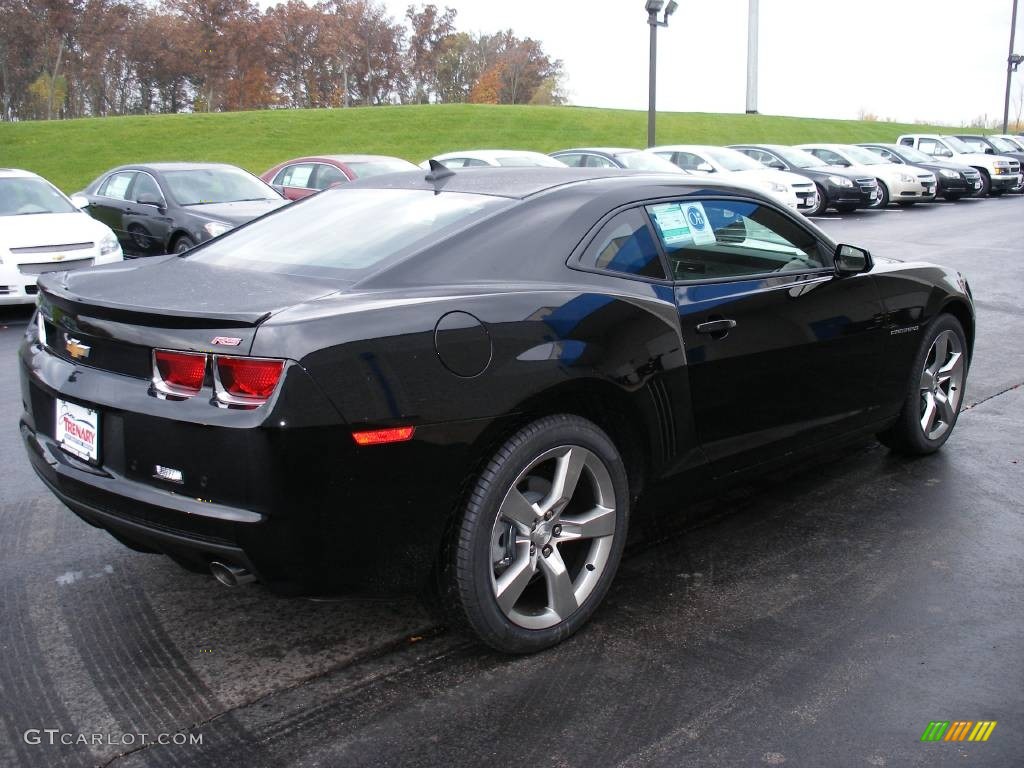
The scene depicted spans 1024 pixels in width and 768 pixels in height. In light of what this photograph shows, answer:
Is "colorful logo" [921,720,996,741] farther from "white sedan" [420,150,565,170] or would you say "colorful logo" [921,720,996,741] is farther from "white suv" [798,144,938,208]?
"white suv" [798,144,938,208]

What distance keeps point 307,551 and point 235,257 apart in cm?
149

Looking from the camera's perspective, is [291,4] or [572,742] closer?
[572,742]

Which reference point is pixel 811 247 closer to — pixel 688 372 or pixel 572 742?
pixel 688 372

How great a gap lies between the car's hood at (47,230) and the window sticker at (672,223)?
8235 millimetres

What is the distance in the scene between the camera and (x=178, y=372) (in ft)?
9.56

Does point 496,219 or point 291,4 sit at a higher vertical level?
point 291,4

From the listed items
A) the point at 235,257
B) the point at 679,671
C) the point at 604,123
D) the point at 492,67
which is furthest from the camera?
the point at 492,67

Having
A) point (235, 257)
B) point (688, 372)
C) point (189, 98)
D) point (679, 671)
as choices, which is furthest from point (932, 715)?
point (189, 98)

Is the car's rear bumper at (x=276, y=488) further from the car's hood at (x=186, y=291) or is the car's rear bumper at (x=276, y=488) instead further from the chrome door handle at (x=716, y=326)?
the chrome door handle at (x=716, y=326)

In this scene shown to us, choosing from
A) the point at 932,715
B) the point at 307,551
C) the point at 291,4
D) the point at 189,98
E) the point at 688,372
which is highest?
the point at 291,4

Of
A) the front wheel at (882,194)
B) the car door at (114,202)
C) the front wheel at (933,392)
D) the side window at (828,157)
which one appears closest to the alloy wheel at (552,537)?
the front wheel at (933,392)

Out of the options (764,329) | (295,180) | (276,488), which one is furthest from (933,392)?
(295,180)

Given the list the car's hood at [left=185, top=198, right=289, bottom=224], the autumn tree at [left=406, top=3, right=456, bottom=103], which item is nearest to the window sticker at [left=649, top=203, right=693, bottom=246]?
the car's hood at [left=185, top=198, right=289, bottom=224]

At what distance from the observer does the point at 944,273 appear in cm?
528
